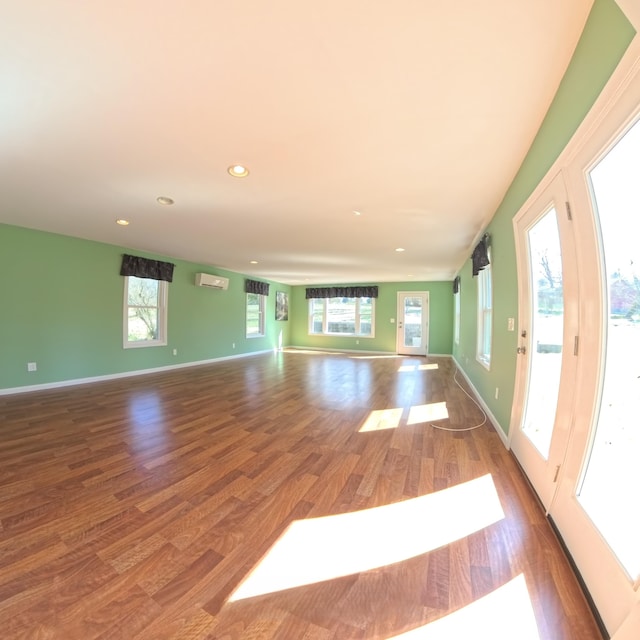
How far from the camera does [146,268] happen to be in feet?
17.6

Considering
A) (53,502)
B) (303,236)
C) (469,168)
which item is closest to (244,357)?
(303,236)

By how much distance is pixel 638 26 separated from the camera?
2.70 feet

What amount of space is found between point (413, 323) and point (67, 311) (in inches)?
315

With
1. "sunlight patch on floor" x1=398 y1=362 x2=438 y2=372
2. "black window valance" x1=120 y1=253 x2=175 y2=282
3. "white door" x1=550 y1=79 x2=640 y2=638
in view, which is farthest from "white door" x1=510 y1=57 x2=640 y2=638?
"black window valance" x1=120 y1=253 x2=175 y2=282

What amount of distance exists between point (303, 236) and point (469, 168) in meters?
2.37

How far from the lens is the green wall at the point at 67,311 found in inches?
154

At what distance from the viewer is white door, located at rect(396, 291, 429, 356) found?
8.69 m

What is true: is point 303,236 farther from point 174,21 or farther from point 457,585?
point 457,585

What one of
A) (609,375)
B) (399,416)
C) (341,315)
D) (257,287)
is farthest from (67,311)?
(341,315)

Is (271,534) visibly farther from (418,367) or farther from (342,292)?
(342,292)

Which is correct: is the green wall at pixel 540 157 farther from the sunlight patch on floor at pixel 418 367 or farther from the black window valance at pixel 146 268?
the black window valance at pixel 146 268

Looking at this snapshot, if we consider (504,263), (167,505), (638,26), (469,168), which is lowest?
(167,505)

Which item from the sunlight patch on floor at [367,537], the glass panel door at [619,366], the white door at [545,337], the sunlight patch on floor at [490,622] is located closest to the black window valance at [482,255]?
the white door at [545,337]

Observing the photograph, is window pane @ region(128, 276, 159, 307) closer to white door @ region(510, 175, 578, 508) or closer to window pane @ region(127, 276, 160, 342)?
window pane @ region(127, 276, 160, 342)
